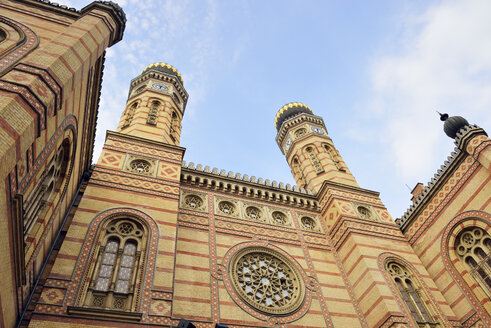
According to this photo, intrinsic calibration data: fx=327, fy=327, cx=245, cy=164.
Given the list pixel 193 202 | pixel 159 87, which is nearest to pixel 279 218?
pixel 193 202

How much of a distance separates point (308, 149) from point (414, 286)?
8.51 meters

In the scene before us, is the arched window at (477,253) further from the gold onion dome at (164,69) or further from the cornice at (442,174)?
the gold onion dome at (164,69)

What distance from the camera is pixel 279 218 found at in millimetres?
11812

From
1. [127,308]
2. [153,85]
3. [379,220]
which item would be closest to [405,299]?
[379,220]

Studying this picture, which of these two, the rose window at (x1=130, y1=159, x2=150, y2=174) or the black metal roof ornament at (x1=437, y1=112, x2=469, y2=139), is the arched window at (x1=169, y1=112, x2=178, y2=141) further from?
the black metal roof ornament at (x1=437, y1=112, x2=469, y2=139)

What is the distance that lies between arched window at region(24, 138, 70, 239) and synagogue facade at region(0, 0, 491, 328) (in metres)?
0.04

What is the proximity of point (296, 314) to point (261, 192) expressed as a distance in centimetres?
464

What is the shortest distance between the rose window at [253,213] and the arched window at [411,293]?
445 centimetres

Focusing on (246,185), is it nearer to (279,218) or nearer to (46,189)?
A: (279,218)

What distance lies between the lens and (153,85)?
15.3 m

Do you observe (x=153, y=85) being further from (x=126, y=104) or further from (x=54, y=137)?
(x=54, y=137)

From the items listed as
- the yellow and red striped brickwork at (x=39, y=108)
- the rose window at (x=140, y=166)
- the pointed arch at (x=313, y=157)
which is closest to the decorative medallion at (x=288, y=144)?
the pointed arch at (x=313, y=157)

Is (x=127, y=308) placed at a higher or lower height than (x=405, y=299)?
lower

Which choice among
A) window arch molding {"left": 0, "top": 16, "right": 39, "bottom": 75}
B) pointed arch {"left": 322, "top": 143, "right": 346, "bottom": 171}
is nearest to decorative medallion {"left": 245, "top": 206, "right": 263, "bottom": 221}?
pointed arch {"left": 322, "top": 143, "right": 346, "bottom": 171}
